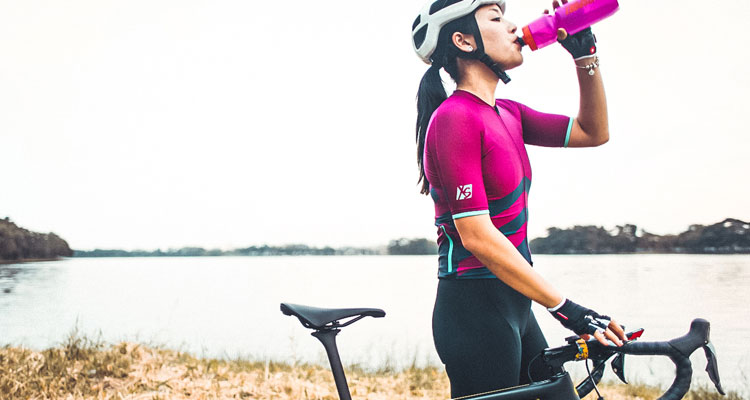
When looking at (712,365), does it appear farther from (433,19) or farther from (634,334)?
(433,19)

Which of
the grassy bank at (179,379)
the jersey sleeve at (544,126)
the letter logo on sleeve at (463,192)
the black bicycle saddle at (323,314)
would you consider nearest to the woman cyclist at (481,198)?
the letter logo on sleeve at (463,192)

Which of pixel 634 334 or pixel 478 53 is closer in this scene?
pixel 634 334

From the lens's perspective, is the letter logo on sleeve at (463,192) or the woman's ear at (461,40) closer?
the letter logo on sleeve at (463,192)

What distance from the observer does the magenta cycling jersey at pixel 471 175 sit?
2.13 meters

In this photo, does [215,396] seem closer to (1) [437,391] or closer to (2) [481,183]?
(1) [437,391]

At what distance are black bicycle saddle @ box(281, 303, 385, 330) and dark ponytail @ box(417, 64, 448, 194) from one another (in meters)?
0.54

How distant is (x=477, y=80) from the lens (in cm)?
240

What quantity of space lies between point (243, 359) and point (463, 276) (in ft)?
17.6

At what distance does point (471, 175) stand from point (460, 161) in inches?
2.4

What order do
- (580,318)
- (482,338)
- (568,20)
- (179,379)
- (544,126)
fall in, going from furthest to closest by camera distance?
(179,379)
(544,126)
(568,20)
(482,338)
(580,318)

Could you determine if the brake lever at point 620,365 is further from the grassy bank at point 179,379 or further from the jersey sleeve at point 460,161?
the grassy bank at point 179,379

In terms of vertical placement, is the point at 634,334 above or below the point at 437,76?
below

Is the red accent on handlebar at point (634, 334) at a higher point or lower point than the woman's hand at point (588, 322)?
lower

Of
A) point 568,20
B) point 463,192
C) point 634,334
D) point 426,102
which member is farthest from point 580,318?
point 568,20
